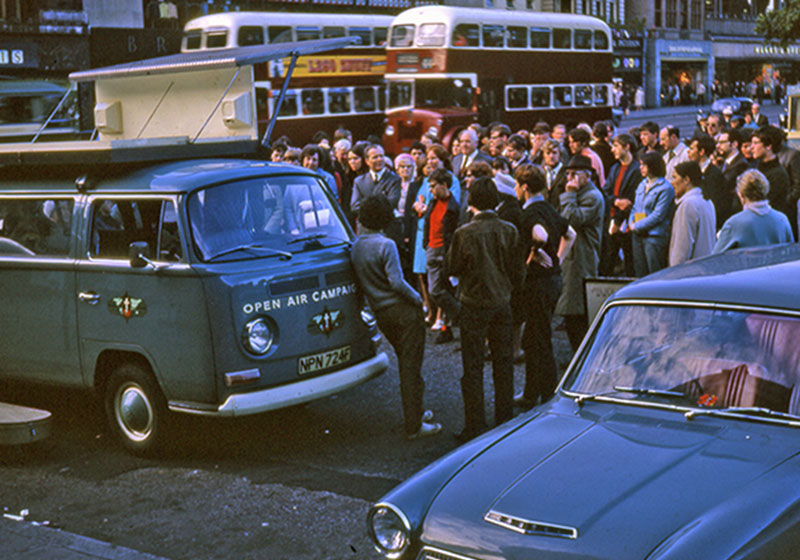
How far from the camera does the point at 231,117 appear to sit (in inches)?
387

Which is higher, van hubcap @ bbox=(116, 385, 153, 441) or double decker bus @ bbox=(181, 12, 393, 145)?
double decker bus @ bbox=(181, 12, 393, 145)

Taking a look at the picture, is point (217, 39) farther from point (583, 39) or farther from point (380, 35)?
point (583, 39)

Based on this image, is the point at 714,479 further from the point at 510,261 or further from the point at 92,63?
the point at 92,63

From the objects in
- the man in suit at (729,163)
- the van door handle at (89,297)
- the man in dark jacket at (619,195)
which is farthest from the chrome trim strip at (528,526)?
the man in suit at (729,163)

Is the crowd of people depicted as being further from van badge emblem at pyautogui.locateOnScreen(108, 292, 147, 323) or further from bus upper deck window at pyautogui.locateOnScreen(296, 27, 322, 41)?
bus upper deck window at pyautogui.locateOnScreen(296, 27, 322, 41)

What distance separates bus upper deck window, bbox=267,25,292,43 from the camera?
A: 84.4 ft

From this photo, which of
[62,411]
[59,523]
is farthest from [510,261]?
[62,411]

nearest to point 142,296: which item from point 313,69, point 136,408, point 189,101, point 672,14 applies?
point 136,408

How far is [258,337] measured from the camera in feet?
22.9

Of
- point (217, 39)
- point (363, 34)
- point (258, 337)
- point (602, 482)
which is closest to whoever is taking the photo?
point (602, 482)

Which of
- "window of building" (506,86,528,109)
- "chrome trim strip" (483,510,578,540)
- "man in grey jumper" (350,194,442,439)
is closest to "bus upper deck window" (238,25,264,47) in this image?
"window of building" (506,86,528,109)

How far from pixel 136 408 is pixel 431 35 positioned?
2091 cm

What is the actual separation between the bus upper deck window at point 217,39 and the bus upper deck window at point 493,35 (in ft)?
22.9

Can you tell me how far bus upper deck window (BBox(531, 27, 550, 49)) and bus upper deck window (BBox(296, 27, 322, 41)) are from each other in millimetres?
6502
